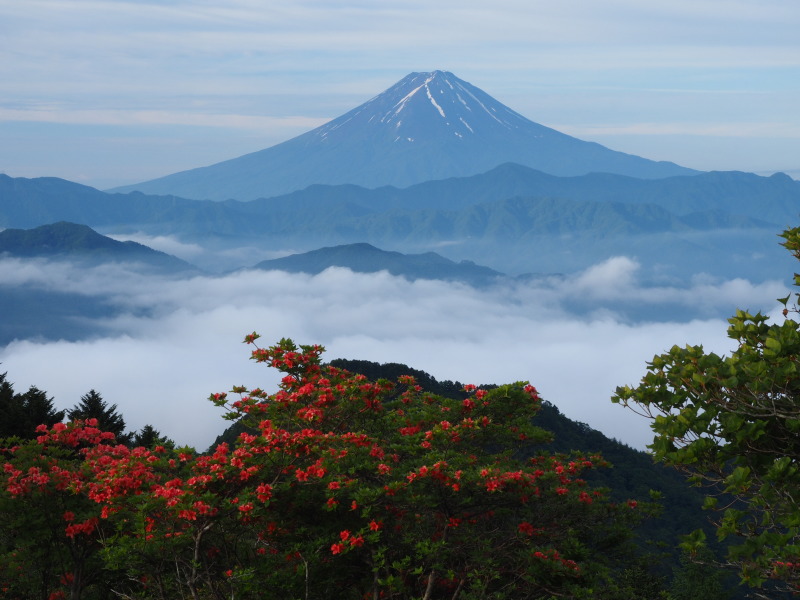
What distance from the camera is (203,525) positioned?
9.57m

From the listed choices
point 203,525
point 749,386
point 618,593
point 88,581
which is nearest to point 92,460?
point 88,581

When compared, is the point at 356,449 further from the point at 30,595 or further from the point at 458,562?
the point at 30,595

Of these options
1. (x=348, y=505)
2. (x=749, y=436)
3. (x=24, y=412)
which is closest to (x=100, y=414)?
(x=24, y=412)

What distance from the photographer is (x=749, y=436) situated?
679 cm

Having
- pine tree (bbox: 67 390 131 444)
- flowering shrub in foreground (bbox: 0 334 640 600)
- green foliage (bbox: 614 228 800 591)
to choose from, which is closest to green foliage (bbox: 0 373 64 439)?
pine tree (bbox: 67 390 131 444)

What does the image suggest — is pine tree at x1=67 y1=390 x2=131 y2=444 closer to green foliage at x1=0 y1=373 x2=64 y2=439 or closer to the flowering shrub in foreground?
green foliage at x1=0 y1=373 x2=64 y2=439

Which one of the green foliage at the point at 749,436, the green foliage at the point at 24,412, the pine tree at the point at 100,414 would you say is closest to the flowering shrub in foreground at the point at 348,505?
the green foliage at the point at 749,436

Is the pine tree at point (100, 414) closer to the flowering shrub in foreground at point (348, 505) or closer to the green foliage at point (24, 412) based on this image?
the green foliage at point (24, 412)

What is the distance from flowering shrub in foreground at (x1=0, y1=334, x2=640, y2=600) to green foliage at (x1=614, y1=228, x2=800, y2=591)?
9.85 ft

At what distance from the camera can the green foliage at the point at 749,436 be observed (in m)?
6.58

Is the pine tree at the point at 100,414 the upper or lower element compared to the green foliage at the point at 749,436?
lower

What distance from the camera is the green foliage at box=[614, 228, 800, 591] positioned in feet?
21.6

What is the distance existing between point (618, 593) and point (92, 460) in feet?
24.6

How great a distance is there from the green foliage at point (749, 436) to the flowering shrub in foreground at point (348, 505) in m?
3.00
